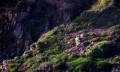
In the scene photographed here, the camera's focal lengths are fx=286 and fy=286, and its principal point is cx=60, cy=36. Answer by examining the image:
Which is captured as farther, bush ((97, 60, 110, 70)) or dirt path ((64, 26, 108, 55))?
dirt path ((64, 26, 108, 55))

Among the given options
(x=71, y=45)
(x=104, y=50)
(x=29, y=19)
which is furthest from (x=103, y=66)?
(x=29, y=19)

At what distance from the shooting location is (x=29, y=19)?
18.3 m

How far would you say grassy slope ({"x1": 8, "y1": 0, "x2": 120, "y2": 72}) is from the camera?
43.1 feet

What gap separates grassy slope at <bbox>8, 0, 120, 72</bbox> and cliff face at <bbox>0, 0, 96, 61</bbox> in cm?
144

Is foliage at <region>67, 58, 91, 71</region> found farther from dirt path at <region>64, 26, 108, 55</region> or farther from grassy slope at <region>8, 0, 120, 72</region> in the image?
dirt path at <region>64, 26, 108, 55</region>

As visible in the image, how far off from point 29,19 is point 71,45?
4.75m

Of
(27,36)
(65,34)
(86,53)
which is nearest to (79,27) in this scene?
(65,34)

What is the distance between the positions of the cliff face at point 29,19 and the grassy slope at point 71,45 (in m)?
1.44

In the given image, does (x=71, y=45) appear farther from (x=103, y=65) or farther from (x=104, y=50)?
(x=103, y=65)

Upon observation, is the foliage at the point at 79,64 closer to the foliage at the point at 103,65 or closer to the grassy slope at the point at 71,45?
the grassy slope at the point at 71,45

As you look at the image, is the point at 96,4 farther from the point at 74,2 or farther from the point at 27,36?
the point at 27,36

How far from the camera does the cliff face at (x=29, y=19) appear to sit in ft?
56.9

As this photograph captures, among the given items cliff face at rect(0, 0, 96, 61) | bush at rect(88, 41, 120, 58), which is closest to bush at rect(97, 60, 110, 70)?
bush at rect(88, 41, 120, 58)

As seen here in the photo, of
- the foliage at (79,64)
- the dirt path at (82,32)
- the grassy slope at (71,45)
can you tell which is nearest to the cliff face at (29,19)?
the grassy slope at (71,45)
